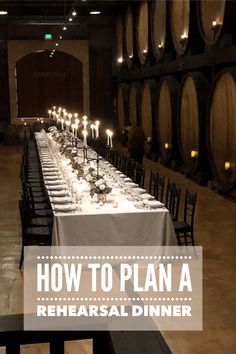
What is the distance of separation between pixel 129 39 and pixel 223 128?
853cm

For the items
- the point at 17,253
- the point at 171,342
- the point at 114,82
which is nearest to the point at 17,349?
the point at 171,342

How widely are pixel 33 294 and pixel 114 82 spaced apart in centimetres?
1713

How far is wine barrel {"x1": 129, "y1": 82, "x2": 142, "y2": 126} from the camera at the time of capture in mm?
15157

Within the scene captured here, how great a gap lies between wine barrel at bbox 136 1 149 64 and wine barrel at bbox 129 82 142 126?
3.03 ft

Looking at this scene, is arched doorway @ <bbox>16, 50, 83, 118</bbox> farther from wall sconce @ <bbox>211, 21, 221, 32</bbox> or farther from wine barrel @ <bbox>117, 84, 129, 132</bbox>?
wall sconce @ <bbox>211, 21, 221, 32</bbox>

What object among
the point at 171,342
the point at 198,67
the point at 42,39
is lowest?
the point at 171,342

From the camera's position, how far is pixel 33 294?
208 inches

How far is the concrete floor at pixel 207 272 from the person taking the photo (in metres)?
4.17

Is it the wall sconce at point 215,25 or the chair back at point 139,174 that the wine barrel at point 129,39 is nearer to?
the wall sconce at point 215,25

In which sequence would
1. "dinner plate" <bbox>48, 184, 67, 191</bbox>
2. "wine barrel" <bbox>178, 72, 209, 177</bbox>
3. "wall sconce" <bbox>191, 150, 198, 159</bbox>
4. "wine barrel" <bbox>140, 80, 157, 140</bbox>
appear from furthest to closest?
"wine barrel" <bbox>140, 80, 157, 140</bbox> < "wall sconce" <bbox>191, 150, 198, 159</bbox> < "wine barrel" <bbox>178, 72, 209, 177</bbox> < "dinner plate" <bbox>48, 184, 67, 191</bbox>

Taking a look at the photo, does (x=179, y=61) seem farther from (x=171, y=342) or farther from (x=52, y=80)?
(x=52, y=80)

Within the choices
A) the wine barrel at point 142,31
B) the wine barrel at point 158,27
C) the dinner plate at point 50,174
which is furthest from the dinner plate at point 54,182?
the wine barrel at point 142,31

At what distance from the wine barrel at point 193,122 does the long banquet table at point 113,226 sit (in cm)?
414

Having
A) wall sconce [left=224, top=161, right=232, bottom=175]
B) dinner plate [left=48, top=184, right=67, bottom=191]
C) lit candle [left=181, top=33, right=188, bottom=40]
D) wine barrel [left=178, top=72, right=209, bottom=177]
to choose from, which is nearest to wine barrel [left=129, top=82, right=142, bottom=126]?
wine barrel [left=178, top=72, right=209, bottom=177]
